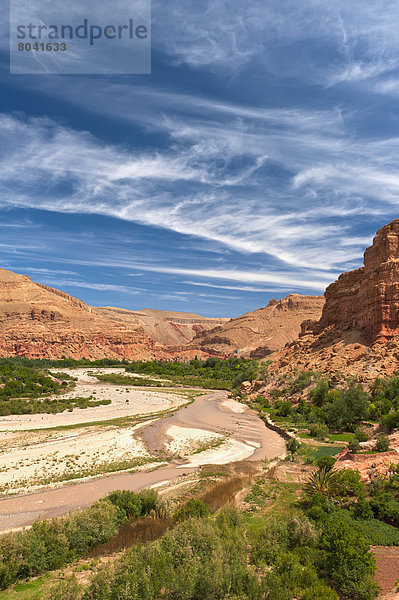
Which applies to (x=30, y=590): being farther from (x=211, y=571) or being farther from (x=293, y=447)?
(x=293, y=447)

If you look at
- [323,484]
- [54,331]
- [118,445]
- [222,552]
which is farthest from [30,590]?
[54,331]

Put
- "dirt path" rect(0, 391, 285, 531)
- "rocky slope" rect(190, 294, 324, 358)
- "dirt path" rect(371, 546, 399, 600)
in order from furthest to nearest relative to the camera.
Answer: "rocky slope" rect(190, 294, 324, 358) → "dirt path" rect(0, 391, 285, 531) → "dirt path" rect(371, 546, 399, 600)

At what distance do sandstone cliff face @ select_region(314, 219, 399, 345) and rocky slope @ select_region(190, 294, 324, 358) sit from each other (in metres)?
70.4

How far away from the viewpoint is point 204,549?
10.5 meters

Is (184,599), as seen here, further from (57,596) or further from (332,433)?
(332,433)

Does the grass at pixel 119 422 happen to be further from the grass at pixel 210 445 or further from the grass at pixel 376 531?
the grass at pixel 376 531

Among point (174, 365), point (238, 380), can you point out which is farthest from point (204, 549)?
point (174, 365)

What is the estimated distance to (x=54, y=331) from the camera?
128m

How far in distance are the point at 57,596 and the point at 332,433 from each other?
28.6 m

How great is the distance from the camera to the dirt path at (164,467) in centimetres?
1620

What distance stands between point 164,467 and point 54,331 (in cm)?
11633

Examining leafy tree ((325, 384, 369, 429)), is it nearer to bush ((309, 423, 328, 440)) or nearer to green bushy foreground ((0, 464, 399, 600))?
bush ((309, 423, 328, 440))

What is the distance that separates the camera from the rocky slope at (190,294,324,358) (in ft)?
465

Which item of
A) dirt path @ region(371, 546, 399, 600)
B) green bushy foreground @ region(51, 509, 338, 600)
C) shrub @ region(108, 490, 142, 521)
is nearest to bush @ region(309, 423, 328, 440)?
dirt path @ region(371, 546, 399, 600)
